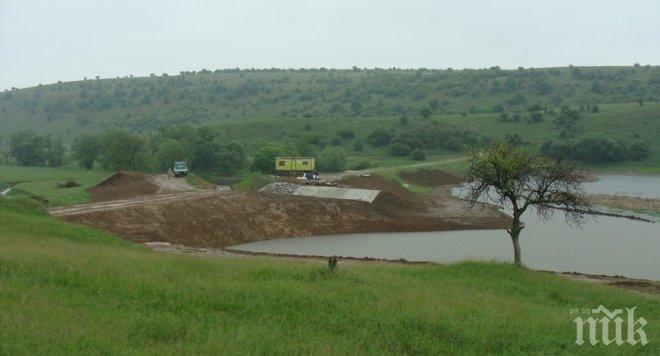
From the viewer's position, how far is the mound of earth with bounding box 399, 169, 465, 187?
241ft

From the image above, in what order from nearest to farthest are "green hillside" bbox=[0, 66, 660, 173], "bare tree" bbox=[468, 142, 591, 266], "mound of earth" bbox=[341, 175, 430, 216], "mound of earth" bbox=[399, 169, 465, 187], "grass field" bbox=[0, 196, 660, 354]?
"grass field" bbox=[0, 196, 660, 354], "bare tree" bbox=[468, 142, 591, 266], "mound of earth" bbox=[341, 175, 430, 216], "mound of earth" bbox=[399, 169, 465, 187], "green hillside" bbox=[0, 66, 660, 173]

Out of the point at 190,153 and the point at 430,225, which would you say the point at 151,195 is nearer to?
the point at 430,225

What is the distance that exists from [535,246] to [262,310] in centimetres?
3002

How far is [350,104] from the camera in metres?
155

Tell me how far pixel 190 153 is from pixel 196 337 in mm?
71731

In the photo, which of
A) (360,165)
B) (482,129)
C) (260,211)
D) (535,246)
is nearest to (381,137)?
(482,129)

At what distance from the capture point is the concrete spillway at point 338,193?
5234 cm

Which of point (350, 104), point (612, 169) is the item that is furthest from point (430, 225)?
point (350, 104)

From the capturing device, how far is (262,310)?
12.1m

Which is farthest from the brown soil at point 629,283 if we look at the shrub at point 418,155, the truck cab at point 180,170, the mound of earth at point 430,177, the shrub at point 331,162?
the shrub at point 418,155

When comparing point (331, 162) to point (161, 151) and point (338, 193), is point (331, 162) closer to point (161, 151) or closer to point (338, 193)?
point (161, 151)

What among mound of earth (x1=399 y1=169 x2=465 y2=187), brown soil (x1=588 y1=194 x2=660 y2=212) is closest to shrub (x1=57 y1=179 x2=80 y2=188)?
mound of earth (x1=399 y1=169 x2=465 y2=187)

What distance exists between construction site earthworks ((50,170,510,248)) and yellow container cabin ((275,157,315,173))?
27.3 feet

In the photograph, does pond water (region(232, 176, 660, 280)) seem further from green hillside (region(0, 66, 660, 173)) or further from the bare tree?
green hillside (region(0, 66, 660, 173))
